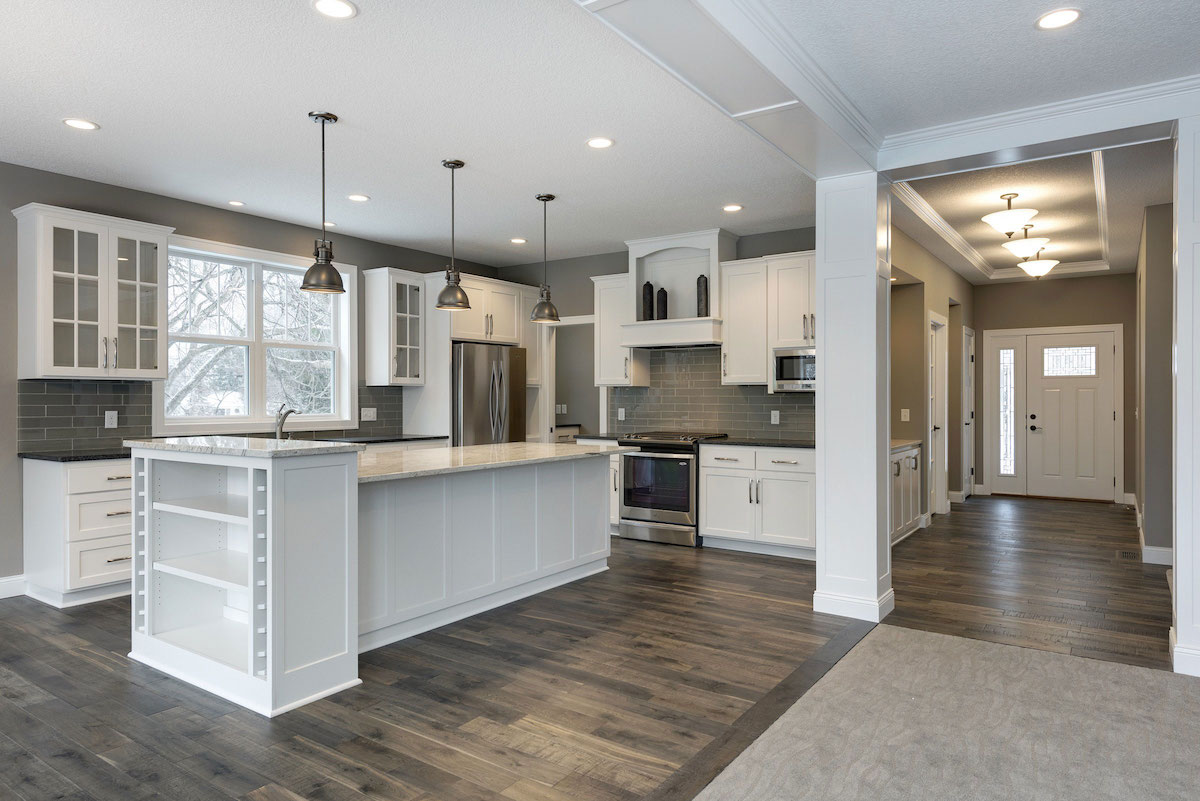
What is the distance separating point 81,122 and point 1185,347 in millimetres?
5466

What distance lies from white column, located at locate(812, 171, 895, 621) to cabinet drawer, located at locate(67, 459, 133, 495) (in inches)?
162

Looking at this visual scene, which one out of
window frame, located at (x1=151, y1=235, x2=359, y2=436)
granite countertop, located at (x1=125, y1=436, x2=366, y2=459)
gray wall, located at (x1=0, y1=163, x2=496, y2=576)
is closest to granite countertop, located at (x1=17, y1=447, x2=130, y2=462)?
gray wall, located at (x1=0, y1=163, x2=496, y2=576)

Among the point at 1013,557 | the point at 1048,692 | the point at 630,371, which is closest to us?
the point at 1048,692

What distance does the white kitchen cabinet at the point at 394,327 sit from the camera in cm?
645

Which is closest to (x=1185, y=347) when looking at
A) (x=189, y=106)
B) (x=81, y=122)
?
(x=189, y=106)

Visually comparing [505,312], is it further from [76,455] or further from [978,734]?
[978,734]

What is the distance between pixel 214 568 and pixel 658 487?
3.70 metres

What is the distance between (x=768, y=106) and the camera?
3127 mm

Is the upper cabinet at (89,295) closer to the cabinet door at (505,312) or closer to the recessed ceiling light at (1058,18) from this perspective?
the cabinet door at (505,312)

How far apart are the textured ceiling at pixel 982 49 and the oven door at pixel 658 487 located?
128 inches

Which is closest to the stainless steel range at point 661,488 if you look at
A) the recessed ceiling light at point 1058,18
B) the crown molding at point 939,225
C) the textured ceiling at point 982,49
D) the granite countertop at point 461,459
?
the granite countertop at point 461,459

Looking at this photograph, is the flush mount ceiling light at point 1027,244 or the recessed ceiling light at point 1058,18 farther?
the flush mount ceiling light at point 1027,244

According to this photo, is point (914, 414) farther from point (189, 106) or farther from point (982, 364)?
point (189, 106)

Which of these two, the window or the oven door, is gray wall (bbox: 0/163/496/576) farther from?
the window
